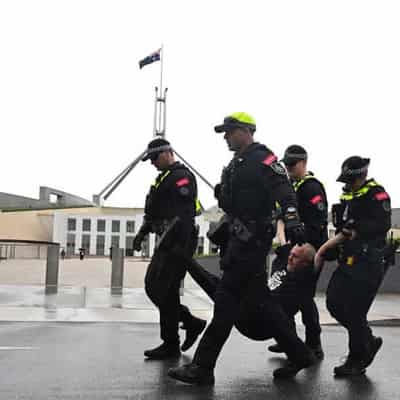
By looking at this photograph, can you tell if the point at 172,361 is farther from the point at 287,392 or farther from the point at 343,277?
the point at 343,277

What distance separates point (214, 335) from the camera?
3893mm

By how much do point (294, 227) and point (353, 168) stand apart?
1.03 m

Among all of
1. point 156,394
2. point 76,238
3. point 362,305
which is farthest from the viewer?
point 76,238

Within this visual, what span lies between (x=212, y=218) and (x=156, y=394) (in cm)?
7884

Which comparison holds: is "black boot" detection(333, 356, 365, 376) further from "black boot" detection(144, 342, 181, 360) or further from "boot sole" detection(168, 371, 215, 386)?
"black boot" detection(144, 342, 181, 360)

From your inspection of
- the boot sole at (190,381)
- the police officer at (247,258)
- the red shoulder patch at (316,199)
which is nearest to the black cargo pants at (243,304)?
the police officer at (247,258)

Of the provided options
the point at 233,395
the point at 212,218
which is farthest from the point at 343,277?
the point at 212,218

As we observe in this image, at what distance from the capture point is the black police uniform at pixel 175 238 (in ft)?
15.4

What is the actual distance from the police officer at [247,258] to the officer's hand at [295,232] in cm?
18

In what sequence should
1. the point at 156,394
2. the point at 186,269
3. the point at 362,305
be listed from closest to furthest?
1. the point at 156,394
2. the point at 362,305
3. the point at 186,269

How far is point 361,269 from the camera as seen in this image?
4312 mm

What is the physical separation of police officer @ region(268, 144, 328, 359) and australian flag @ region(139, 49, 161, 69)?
53.3 metres

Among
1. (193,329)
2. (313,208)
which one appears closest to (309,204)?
(313,208)

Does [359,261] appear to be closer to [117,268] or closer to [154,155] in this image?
[154,155]
